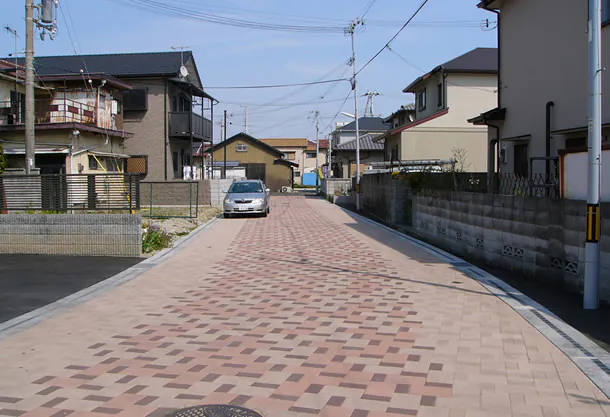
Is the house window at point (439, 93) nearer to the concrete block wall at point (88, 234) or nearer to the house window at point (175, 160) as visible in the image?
the house window at point (175, 160)

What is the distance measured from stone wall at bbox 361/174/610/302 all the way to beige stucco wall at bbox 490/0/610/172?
3.21 m

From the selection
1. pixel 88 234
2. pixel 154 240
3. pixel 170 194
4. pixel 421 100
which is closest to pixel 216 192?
pixel 170 194

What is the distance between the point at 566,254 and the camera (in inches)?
335

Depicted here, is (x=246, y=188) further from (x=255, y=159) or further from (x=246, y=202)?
(x=255, y=159)

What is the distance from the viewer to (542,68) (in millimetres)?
14930

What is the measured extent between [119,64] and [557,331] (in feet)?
102

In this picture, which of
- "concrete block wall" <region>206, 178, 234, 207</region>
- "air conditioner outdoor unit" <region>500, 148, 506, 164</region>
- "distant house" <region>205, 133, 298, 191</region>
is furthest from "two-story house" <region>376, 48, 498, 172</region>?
"distant house" <region>205, 133, 298, 191</region>

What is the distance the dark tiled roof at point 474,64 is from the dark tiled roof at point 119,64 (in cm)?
1444

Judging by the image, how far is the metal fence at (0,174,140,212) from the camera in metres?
12.7

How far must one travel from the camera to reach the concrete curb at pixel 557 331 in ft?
16.7

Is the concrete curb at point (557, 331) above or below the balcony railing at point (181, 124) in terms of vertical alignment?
below

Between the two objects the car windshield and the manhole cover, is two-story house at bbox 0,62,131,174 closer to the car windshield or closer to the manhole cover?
the car windshield

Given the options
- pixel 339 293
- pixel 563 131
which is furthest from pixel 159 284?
pixel 563 131

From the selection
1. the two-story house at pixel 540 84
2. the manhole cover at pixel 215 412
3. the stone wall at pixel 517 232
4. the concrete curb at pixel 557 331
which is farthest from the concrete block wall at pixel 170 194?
the manhole cover at pixel 215 412
